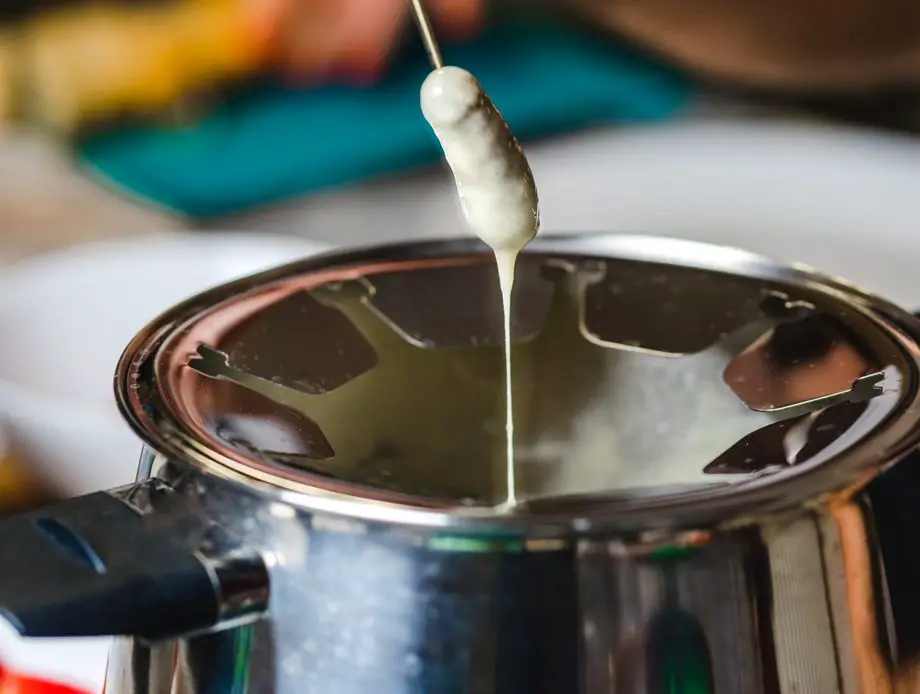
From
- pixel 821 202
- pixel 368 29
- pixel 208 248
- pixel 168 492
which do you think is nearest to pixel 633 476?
pixel 168 492

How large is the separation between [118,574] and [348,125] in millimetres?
784

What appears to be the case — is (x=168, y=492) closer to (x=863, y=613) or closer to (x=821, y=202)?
Answer: (x=863, y=613)

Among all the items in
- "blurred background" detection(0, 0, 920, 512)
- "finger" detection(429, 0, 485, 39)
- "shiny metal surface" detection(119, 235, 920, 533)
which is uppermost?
"finger" detection(429, 0, 485, 39)

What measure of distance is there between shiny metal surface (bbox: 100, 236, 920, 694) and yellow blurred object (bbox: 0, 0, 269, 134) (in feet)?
2.11

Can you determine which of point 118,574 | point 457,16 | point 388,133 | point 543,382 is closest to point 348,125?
point 388,133

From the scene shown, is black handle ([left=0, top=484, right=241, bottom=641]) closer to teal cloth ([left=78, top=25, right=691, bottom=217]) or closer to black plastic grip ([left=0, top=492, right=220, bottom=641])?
black plastic grip ([left=0, top=492, right=220, bottom=641])

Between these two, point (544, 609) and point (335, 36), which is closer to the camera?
point (544, 609)

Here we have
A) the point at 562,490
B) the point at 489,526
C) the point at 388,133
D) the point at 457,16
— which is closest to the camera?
the point at 489,526

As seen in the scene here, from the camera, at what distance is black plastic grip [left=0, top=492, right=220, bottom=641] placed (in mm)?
297

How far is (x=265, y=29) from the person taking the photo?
1071mm

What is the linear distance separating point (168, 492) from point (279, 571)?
1.6 inches

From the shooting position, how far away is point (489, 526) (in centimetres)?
30

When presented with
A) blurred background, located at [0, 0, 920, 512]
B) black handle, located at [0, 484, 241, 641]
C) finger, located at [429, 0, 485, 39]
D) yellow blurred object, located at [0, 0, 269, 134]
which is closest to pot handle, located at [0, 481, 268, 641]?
black handle, located at [0, 484, 241, 641]

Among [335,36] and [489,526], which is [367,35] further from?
[489,526]
